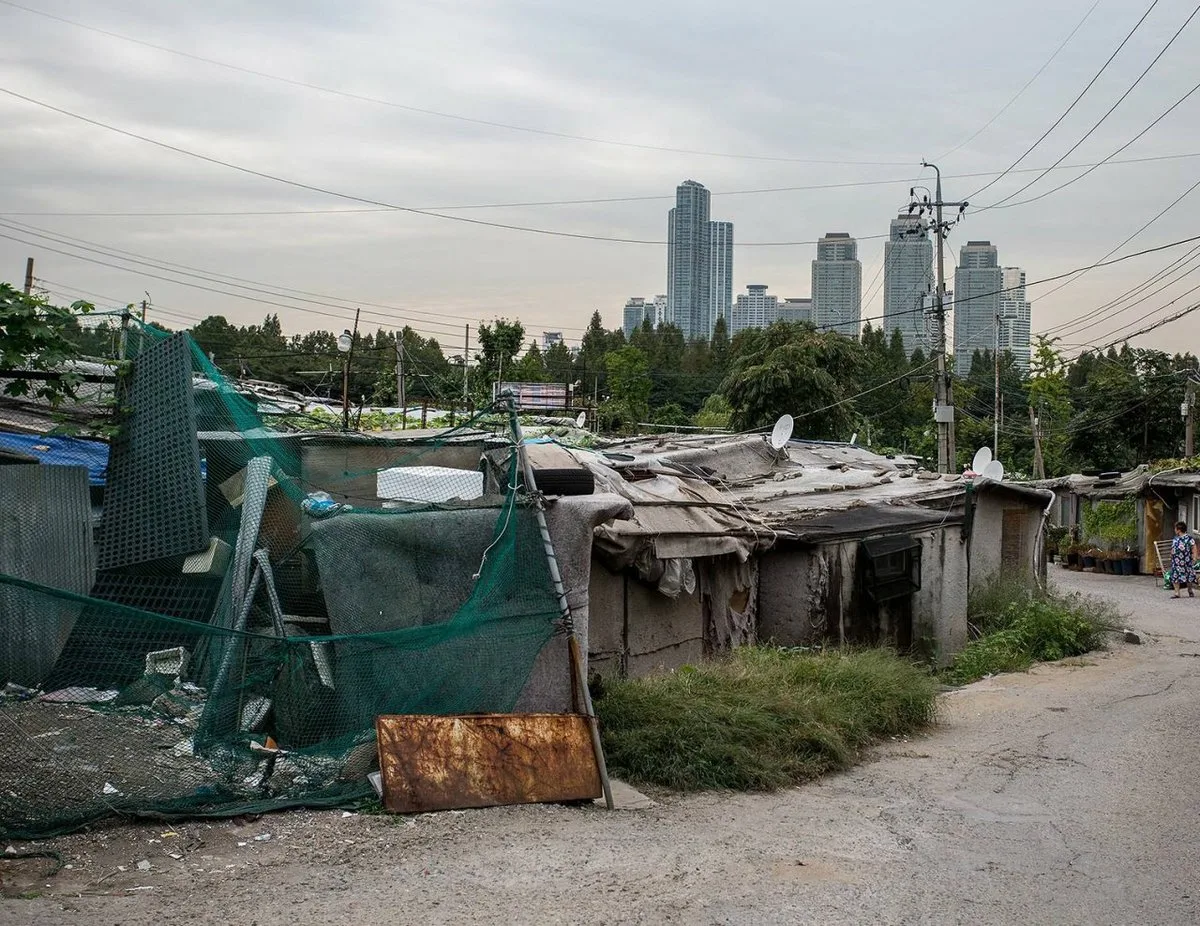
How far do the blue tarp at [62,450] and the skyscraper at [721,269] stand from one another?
347 ft

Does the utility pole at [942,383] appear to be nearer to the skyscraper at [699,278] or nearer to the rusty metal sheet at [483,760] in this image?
the rusty metal sheet at [483,760]

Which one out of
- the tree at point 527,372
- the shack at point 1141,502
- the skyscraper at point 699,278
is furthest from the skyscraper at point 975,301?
the shack at point 1141,502

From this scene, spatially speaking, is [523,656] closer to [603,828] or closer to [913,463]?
[603,828]

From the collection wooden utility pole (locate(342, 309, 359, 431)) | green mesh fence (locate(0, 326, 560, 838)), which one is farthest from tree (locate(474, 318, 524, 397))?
green mesh fence (locate(0, 326, 560, 838))

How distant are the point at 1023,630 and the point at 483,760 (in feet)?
34.2

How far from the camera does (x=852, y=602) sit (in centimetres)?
1430

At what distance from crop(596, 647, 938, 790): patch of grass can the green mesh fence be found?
1062 millimetres

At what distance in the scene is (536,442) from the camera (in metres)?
11.4

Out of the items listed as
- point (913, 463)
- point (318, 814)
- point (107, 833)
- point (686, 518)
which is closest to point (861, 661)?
point (686, 518)

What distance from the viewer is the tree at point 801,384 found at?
106ft

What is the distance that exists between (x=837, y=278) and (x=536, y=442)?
6517 cm

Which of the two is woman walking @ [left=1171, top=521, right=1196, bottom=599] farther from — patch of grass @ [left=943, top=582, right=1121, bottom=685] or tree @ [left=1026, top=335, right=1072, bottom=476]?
tree @ [left=1026, top=335, right=1072, bottom=476]

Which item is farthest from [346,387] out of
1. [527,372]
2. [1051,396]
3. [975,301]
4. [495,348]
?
[975,301]

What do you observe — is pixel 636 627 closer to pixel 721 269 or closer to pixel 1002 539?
pixel 1002 539
